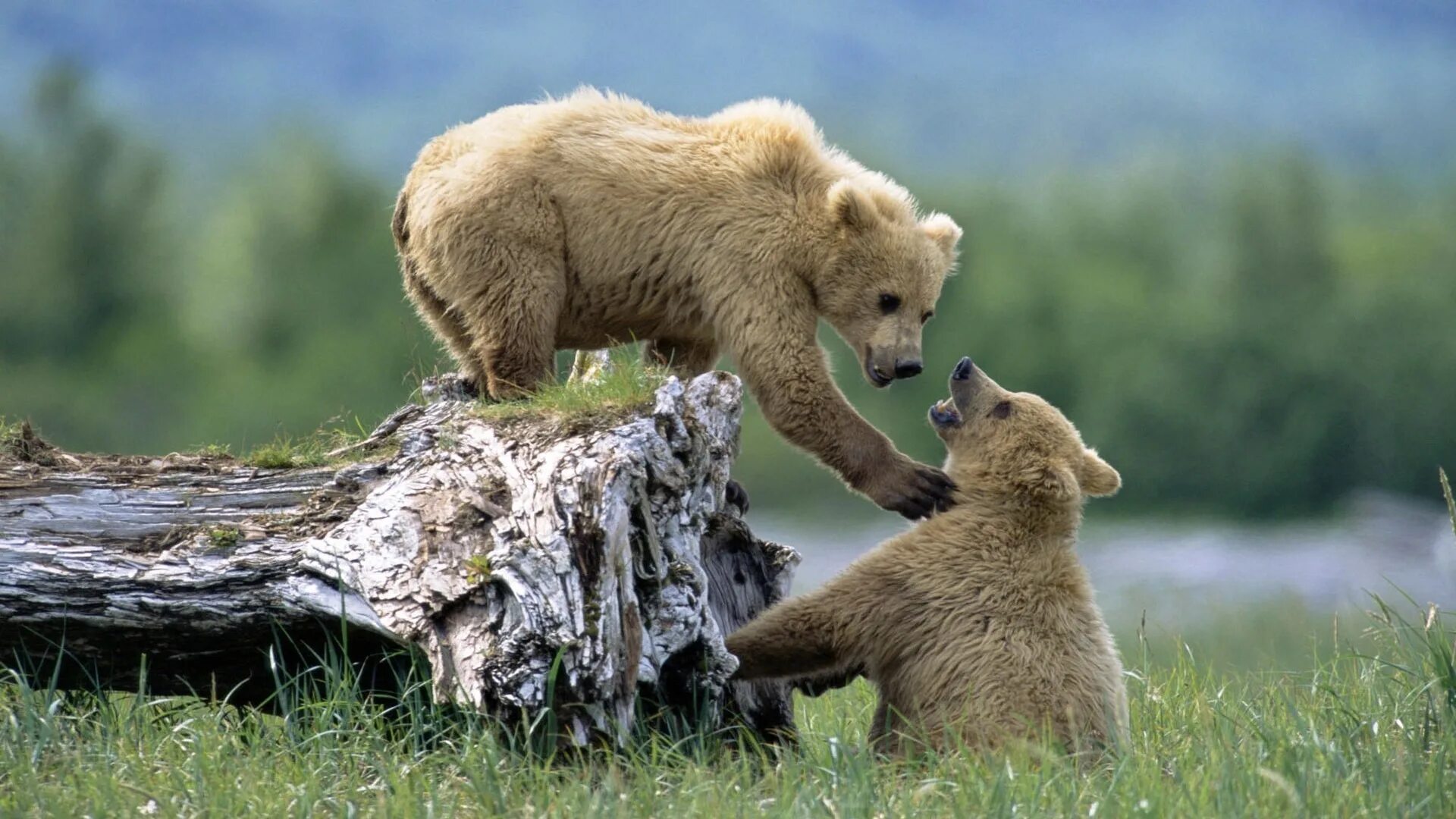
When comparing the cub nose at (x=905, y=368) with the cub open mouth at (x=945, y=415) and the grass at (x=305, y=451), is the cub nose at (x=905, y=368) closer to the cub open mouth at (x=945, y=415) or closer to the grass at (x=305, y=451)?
the cub open mouth at (x=945, y=415)

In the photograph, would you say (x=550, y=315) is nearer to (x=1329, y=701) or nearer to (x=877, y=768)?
(x=877, y=768)

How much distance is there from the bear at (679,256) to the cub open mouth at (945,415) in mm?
208

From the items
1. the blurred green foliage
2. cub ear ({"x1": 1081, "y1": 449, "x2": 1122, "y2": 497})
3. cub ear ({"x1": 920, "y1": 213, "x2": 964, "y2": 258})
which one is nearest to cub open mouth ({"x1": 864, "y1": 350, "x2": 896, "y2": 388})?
cub ear ({"x1": 920, "y1": 213, "x2": 964, "y2": 258})

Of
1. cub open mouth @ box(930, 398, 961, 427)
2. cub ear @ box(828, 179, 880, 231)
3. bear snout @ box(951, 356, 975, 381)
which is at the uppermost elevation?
cub ear @ box(828, 179, 880, 231)

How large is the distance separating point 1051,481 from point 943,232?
1762 mm

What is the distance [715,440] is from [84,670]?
2.27m

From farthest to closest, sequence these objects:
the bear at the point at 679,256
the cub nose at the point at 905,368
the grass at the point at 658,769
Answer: the cub nose at the point at 905,368, the bear at the point at 679,256, the grass at the point at 658,769

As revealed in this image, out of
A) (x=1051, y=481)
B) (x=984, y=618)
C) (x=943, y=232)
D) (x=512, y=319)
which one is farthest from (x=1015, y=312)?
(x=984, y=618)

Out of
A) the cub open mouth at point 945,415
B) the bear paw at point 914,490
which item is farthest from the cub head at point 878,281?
the bear paw at point 914,490

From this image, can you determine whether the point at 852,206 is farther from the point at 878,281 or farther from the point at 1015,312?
the point at 1015,312

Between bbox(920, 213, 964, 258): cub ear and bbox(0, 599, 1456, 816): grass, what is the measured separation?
2505 millimetres

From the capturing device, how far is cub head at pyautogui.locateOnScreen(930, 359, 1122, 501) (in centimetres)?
554

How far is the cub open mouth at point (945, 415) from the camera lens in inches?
232

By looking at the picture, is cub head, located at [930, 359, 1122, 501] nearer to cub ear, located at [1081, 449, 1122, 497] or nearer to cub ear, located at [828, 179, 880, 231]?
cub ear, located at [1081, 449, 1122, 497]
